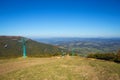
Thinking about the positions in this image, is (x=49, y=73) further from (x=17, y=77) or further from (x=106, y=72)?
(x=106, y=72)

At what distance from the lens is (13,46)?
580ft

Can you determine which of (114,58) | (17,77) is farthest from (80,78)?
(114,58)

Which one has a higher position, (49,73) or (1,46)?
(49,73)

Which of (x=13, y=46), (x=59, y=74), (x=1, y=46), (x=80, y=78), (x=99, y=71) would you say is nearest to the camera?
(x=80, y=78)

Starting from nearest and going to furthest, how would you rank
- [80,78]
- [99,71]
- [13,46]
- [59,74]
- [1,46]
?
[80,78] → [59,74] → [99,71] → [1,46] → [13,46]

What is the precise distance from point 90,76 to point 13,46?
173 metres

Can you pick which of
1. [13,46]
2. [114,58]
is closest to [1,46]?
[13,46]

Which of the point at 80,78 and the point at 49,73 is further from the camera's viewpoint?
the point at 49,73

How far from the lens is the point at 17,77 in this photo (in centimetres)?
1505

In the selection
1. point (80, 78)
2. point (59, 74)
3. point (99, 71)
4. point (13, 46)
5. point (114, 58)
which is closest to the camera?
point (80, 78)

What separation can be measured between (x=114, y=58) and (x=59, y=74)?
1735 centimetres

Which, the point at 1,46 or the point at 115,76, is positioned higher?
the point at 115,76

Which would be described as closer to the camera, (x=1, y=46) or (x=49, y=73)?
(x=49, y=73)

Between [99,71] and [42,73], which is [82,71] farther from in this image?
[42,73]
